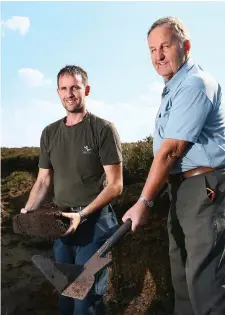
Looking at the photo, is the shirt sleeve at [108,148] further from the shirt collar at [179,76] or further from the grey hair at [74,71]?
the shirt collar at [179,76]

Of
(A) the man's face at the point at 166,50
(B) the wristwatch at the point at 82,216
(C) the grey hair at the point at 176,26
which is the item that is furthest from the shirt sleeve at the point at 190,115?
(B) the wristwatch at the point at 82,216

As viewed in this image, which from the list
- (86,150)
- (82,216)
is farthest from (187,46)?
(82,216)

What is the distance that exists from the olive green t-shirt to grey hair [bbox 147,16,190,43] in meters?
0.95

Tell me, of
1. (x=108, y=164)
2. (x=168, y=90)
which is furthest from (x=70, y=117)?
(x=168, y=90)

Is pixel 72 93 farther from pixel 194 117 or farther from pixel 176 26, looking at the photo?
pixel 194 117

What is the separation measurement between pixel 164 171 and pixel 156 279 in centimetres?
215

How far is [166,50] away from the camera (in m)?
2.71

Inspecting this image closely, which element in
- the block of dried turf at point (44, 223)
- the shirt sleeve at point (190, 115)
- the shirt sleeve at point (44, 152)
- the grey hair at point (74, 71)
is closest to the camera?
the shirt sleeve at point (190, 115)

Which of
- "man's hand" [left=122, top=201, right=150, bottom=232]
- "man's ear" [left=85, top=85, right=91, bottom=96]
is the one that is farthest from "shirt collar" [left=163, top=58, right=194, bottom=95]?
"man's ear" [left=85, top=85, right=91, bottom=96]

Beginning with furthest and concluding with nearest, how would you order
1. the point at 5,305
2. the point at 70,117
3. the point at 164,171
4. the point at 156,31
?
the point at 5,305 < the point at 70,117 < the point at 156,31 < the point at 164,171

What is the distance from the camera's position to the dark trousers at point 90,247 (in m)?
3.21

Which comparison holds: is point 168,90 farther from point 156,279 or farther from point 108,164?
point 156,279

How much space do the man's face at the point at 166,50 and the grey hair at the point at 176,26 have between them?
3cm

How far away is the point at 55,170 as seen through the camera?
3.52m
